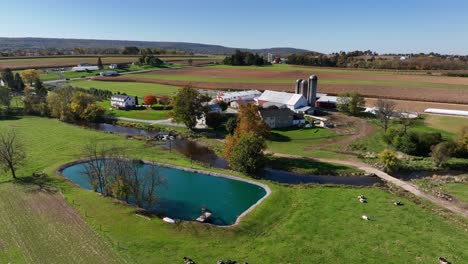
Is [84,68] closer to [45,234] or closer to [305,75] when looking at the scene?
[305,75]

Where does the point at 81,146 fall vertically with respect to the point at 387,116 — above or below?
below

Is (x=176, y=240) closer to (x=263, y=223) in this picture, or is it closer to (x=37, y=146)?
(x=263, y=223)

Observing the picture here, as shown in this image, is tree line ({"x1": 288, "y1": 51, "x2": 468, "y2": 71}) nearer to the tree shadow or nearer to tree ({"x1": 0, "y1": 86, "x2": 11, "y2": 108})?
the tree shadow

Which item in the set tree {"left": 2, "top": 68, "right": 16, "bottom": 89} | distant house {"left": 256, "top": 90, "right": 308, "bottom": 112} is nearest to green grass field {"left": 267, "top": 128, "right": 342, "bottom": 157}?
distant house {"left": 256, "top": 90, "right": 308, "bottom": 112}

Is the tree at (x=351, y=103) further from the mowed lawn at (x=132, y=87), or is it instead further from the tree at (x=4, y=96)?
the tree at (x=4, y=96)

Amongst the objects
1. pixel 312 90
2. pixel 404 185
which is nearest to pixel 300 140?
pixel 404 185

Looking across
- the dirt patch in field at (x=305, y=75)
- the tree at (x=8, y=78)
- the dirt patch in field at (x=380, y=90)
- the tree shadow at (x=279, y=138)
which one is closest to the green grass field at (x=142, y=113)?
the tree shadow at (x=279, y=138)

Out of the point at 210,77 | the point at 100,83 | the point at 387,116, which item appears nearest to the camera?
the point at 387,116

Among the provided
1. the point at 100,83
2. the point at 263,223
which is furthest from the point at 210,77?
the point at 263,223
